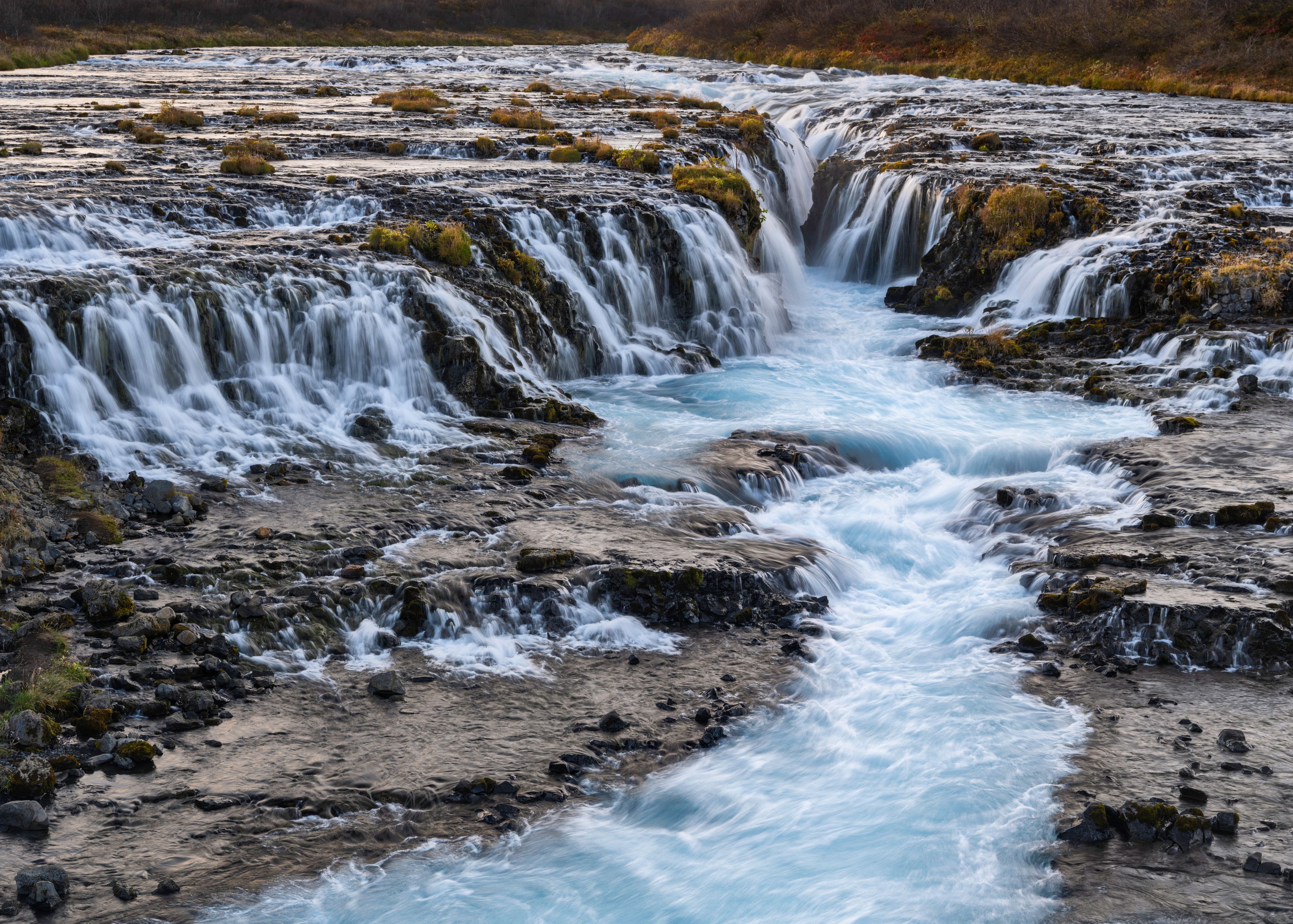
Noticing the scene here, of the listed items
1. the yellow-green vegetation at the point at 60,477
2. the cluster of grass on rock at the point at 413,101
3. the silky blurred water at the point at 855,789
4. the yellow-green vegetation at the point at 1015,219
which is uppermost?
the cluster of grass on rock at the point at 413,101

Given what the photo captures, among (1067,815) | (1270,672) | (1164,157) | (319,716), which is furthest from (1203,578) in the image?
(1164,157)

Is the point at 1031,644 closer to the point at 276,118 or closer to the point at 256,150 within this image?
the point at 256,150

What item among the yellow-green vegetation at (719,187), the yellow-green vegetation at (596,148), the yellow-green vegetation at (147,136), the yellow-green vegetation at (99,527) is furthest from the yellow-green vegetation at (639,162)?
the yellow-green vegetation at (99,527)

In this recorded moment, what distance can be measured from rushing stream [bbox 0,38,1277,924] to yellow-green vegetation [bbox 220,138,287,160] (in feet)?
12.7

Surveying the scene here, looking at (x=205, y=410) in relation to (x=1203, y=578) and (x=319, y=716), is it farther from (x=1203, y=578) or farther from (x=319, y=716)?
(x=1203, y=578)

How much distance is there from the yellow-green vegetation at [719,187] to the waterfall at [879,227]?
419cm

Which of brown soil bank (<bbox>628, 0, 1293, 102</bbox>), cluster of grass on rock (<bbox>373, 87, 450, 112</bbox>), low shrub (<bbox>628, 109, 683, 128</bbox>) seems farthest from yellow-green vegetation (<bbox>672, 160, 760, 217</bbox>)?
brown soil bank (<bbox>628, 0, 1293, 102</bbox>)

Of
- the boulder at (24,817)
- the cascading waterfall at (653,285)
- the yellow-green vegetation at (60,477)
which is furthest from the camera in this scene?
the cascading waterfall at (653,285)

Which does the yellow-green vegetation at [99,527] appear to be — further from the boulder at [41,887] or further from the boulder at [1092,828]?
the boulder at [1092,828]

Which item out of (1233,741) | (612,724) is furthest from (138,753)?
(1233,741)

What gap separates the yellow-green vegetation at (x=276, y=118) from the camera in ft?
105

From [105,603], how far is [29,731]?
2001 millimetres

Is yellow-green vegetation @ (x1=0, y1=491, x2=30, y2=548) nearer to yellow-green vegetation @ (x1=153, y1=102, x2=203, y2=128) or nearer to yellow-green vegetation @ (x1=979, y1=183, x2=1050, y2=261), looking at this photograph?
yellow-green vegetation @ (x1=979, y1=183, x2=1050, y2=261)

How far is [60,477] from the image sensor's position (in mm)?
12945
